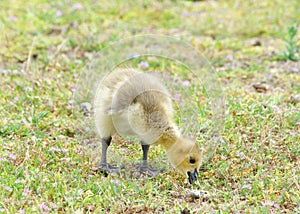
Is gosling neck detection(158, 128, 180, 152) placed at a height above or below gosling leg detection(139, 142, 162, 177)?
above

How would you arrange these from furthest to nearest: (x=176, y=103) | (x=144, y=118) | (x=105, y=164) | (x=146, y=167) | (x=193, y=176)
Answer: (x=176, y=103) < (x=105, y=164) < (x=146, y=167) < (x=193, y=176) < (x=144, y=118)

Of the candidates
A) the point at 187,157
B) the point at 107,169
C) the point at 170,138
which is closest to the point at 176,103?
the point at 170,138

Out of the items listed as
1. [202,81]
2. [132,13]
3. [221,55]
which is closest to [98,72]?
[202,81]

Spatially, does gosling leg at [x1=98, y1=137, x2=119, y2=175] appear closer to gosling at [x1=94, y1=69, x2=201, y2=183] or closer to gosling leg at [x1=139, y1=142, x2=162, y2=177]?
gosling at [x1=94, y1=69, x2=201, y2=183]

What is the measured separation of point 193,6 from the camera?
354 inches

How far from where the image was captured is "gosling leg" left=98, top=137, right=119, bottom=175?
4.35 meters

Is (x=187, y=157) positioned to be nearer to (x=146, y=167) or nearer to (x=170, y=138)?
(x=170, y=138)

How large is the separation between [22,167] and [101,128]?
671 mm

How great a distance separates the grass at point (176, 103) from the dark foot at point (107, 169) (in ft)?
0.21

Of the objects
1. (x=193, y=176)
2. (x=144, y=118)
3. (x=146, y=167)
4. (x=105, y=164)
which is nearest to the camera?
(x=144, y=118)

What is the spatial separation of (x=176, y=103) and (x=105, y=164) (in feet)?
3.11

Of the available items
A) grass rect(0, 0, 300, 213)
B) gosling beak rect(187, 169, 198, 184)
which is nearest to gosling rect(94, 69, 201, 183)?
gosling beak rect(187, 169, 198, 184)

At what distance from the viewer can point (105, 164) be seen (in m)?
4.44

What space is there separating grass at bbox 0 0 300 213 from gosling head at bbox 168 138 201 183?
0.10 meters
